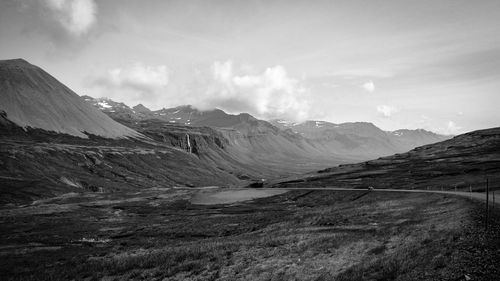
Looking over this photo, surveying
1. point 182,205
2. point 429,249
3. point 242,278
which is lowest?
point 182,205

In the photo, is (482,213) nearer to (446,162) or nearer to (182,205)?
(182,205)

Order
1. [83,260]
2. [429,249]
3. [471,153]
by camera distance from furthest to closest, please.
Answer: [471,153]
[83,260]
[429,249]

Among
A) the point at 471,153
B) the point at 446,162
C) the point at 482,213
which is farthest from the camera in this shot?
the point at 471,153

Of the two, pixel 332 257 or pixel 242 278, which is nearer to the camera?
pixel 242 278

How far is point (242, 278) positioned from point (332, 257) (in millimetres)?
8213

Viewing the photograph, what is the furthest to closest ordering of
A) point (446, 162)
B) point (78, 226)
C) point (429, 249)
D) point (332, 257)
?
point (446, 162), point (78, 226), point (332, 257), point (429, 249)

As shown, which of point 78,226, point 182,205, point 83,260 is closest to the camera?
point 83,260

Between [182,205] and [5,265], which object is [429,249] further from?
[182,205]

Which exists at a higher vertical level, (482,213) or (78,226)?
(482,213)

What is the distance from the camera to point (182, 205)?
11812 cm

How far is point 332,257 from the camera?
94.6ft

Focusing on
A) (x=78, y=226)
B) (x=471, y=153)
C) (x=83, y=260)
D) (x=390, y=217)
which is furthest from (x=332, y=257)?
(x=471, y=153)

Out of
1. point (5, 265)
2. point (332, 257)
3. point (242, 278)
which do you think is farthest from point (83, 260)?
point (332, 257)

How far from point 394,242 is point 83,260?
35114mm
